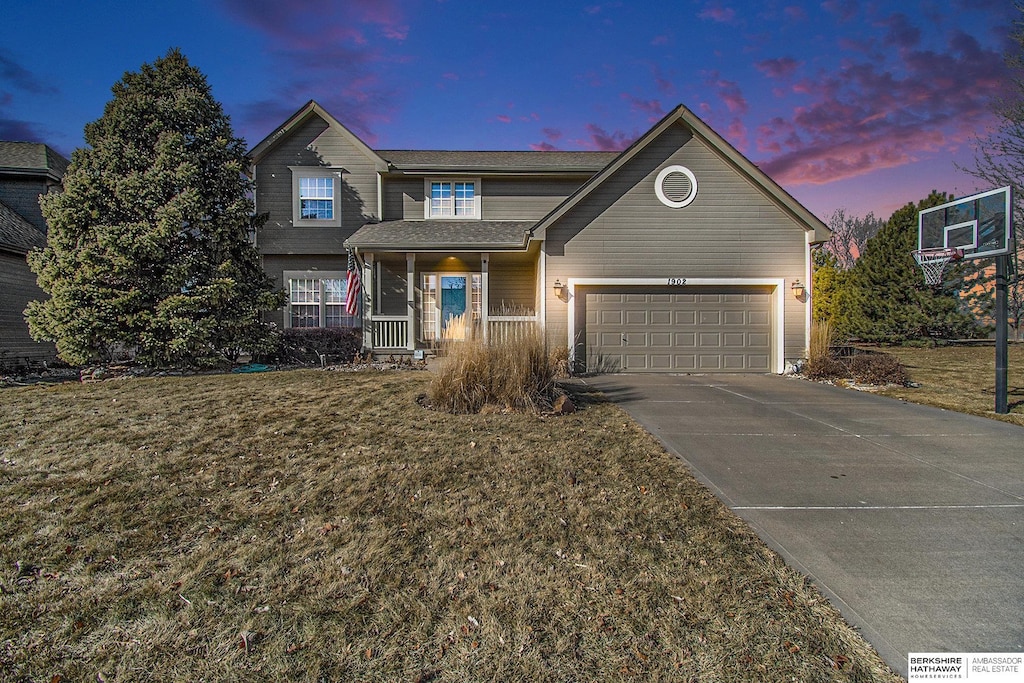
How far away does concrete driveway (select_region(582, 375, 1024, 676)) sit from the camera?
98.2 inches

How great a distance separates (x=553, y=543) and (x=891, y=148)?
19076 millimetres

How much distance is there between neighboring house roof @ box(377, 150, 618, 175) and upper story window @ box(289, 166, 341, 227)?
82.1 inches

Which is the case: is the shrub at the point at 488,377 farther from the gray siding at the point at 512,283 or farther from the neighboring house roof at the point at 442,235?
the gray siding at the point at 512,283

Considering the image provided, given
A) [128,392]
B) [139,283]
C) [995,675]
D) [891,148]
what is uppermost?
[891,148]

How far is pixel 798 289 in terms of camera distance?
11.9m

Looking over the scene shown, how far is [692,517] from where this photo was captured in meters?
3.60

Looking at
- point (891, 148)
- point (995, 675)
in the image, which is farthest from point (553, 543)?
point (891, 148)

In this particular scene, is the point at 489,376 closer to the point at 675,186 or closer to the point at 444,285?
the point at 675,186

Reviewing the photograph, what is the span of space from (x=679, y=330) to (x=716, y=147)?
4.67 metres

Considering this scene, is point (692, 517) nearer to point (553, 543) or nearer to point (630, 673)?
point (553, 543)

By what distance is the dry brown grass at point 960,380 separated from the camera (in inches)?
308

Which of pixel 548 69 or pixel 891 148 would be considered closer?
pixel 548 69

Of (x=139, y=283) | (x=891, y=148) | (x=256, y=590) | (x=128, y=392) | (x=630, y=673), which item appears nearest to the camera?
(x=630, y=673)

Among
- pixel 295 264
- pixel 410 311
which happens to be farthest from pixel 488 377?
pixel 295 264
